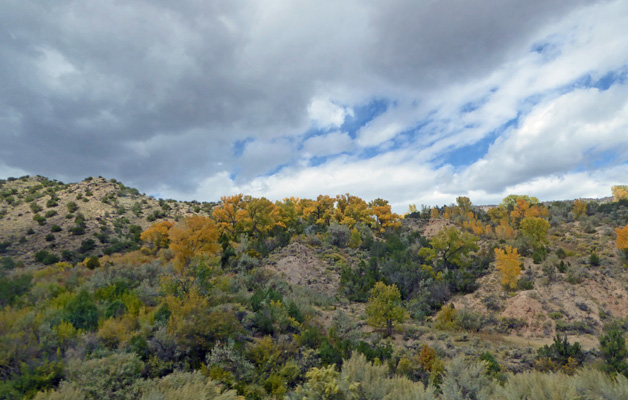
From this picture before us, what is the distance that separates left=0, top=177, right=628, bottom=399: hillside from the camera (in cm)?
835

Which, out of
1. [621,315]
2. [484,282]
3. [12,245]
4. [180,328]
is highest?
[12,245]

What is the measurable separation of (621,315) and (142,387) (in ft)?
92.8

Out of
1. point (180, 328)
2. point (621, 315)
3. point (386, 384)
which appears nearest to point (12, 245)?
point (180, 328)

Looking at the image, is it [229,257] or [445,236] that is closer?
[229,257]

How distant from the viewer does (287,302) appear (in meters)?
16.1

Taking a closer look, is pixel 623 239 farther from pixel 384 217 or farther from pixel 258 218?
pixel 258 218

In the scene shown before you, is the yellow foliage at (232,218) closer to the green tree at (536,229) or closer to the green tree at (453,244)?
the green tree at (453,244)

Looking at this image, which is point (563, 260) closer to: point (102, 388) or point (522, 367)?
point (522, 367)

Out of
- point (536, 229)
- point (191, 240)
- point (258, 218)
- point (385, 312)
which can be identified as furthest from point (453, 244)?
point (191, 240)

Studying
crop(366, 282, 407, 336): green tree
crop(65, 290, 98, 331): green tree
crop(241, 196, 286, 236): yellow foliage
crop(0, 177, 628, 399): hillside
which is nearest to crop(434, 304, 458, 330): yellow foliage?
crop(0, 177, 628, 399): hillside

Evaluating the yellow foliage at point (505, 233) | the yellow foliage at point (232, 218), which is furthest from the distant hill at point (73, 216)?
the yellow foliage at point (505, 233)

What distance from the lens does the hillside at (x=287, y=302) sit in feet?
27.4

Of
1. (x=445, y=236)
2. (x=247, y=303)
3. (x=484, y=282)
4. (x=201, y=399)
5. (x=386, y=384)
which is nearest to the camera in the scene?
(x=201, y=399)

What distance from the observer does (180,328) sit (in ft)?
32.3
